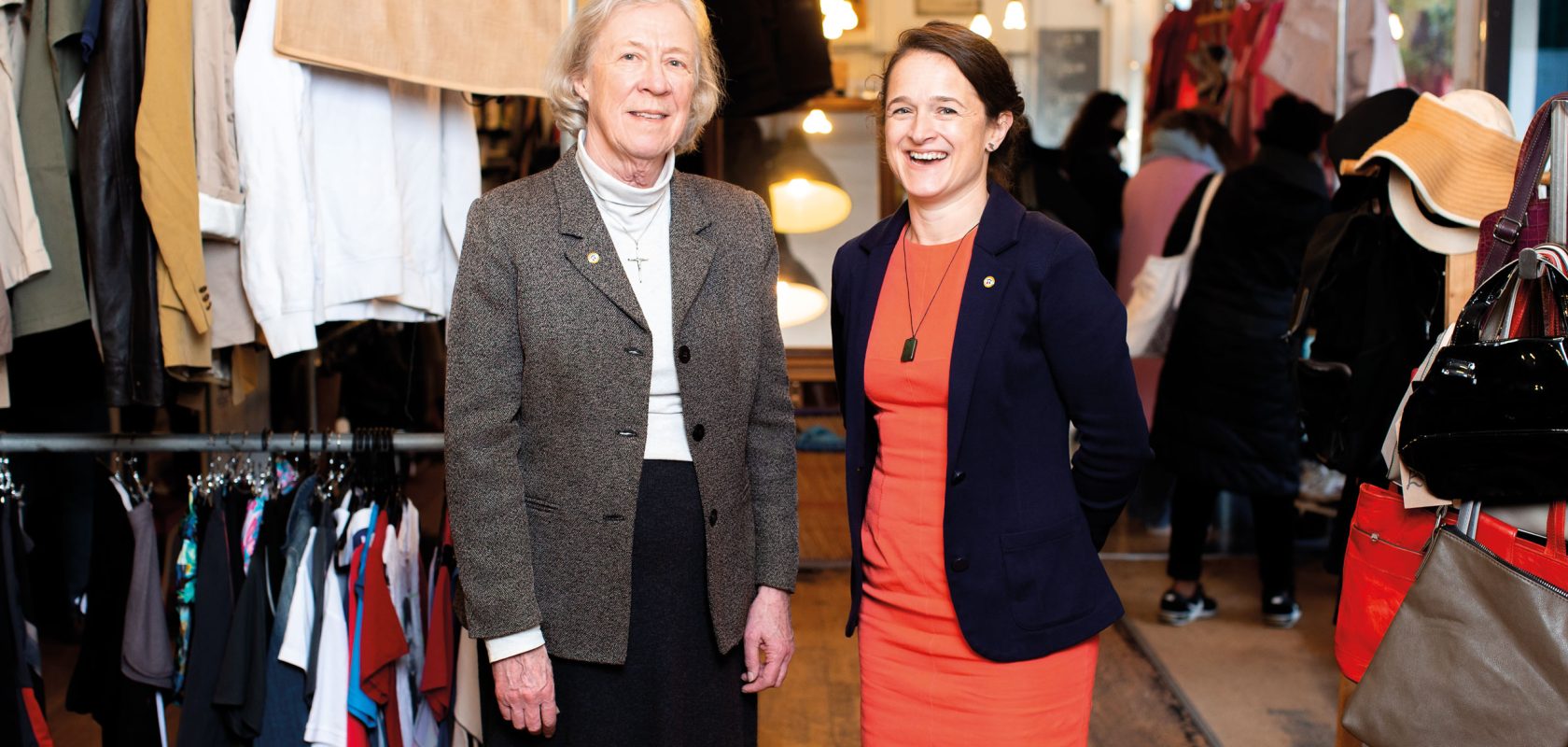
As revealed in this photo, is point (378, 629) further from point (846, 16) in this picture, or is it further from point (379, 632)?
point (846, 16)

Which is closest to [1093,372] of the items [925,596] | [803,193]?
[925,596]

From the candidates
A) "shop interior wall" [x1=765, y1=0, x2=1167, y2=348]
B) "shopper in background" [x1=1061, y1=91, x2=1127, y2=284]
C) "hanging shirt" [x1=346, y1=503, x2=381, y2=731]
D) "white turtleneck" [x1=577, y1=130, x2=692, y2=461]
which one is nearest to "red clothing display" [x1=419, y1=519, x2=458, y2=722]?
"hanging shirt" [x1=346, y1=503, x2=381, y2=731]

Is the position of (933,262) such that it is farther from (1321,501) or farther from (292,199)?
(1321,501)

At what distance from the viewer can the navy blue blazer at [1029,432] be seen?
5.99ft

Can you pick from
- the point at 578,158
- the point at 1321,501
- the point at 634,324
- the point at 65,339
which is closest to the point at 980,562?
the point at 634,324

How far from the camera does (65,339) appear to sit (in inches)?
109

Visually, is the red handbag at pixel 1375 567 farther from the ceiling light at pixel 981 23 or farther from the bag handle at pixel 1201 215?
the ceiling light at pixel 981 23

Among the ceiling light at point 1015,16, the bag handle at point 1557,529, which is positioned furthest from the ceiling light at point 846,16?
the bag handle at point 1557,529

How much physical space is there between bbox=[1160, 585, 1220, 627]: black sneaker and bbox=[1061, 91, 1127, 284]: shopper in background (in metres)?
1.64

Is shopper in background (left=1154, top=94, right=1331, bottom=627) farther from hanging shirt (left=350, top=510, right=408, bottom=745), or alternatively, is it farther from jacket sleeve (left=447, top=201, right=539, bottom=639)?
jacket sleeve (left=447, top=201, right=539, bottom=639)

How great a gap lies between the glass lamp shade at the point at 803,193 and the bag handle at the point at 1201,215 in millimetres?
1399

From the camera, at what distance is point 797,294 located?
4.96 m

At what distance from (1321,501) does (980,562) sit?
354 cm

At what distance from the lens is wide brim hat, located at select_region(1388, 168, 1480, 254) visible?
245 centimetres
